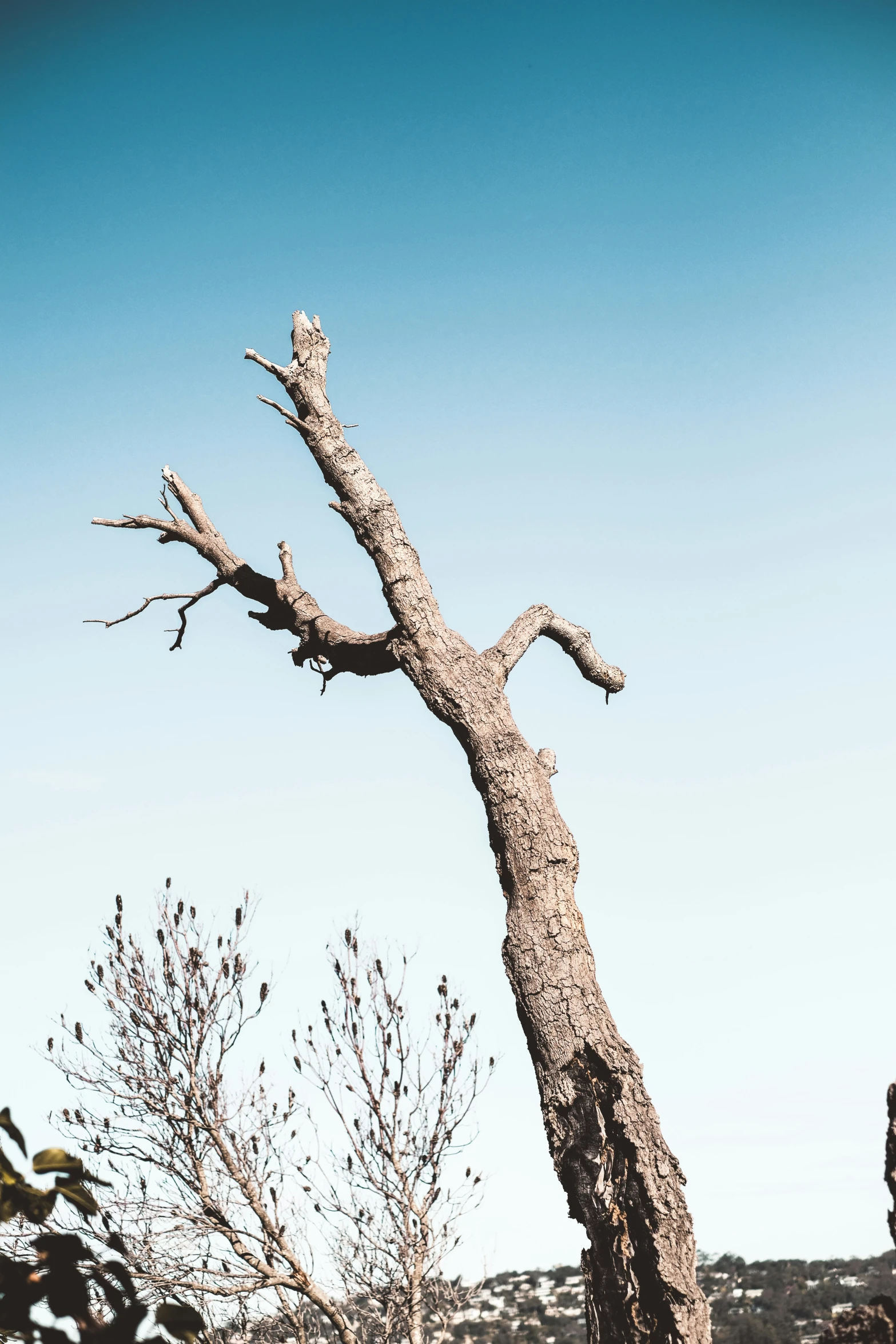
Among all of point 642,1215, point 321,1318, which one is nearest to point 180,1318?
point 642,1215

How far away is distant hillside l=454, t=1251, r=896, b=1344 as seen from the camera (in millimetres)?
15594

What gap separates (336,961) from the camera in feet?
29.9

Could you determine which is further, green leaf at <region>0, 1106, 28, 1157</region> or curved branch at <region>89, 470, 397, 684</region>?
curved branch at <region>89, 470, 397, 684</region>

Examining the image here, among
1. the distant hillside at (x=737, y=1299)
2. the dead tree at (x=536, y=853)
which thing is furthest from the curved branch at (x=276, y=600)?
the distant hillside at (x=737, y=1299)

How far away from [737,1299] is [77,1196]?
22925 millimetres

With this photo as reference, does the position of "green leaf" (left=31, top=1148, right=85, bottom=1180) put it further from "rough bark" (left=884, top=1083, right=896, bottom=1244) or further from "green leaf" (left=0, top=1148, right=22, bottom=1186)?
"rough bark" (left=884, top=1083, right=896, bottom=1244)

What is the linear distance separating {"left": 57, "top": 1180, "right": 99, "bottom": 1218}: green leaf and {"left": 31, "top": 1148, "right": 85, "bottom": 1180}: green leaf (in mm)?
33

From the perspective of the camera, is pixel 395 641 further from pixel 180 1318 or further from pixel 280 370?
pixel 180 1318

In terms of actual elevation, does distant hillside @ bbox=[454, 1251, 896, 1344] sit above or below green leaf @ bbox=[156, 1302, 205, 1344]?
below

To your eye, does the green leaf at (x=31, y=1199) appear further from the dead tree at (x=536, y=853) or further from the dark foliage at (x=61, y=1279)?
the dead tree at (x=536, y=853)

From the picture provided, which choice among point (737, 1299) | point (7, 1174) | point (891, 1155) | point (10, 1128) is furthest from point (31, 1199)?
point (737, 1299)

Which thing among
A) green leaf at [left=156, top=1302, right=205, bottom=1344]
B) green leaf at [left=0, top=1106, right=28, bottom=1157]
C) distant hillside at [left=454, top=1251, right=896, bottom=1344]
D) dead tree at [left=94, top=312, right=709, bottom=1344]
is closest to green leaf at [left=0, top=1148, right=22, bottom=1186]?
green leaf at [left=0, top=1106, right=28, bottom=1157]

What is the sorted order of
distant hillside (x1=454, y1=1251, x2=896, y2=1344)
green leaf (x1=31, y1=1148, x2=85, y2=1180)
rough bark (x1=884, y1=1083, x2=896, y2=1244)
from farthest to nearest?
distant hillside (x1=454, y1=1251, x2=896, y2=1344) → rough bark (x1=884, y1=1083, x2=896, y2=1244) → green leaf (x1=31, y1=1148, x2=85, y2=1180)

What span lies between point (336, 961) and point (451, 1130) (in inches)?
69.5
